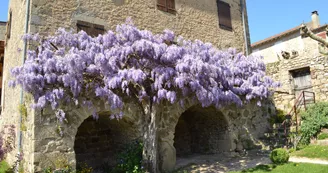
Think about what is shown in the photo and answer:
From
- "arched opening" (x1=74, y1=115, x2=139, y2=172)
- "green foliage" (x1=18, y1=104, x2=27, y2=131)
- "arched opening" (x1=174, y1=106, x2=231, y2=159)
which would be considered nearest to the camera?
"green foliage" (x1=18, y1=104, x2=27, y2=131)

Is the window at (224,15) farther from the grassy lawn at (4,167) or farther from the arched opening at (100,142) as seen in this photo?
the grassy lawn at (4,167)

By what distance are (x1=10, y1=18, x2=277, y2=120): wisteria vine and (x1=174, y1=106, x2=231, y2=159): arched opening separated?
2.15 meters

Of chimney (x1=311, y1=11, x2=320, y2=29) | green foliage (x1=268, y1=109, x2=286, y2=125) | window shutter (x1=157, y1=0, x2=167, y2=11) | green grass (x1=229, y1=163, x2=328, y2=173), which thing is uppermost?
chimney (x1=311, y1=11, x2=320, y2=29)

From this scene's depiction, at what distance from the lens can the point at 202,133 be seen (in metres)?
9.60

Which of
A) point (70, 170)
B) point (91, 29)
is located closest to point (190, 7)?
point (91, 29)

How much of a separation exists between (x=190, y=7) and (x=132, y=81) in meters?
4.43

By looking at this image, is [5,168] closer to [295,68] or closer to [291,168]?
[291,168]

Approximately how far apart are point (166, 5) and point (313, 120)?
5895 mm

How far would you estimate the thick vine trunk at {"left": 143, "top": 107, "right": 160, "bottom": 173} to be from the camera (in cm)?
605

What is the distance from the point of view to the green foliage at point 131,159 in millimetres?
6212

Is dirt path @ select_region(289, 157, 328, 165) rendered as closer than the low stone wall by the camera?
No

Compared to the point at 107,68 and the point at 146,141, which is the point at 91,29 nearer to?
the point at 107,68

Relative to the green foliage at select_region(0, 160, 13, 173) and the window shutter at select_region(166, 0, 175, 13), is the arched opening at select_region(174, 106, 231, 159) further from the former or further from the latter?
the green foliage at select_region(0, 160, 13, 173)

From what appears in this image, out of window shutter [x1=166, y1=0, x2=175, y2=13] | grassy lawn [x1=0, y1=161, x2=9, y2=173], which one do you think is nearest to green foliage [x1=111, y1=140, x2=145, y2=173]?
grassy lawn [x1=0, y1=161, x2=9, y2=173]
